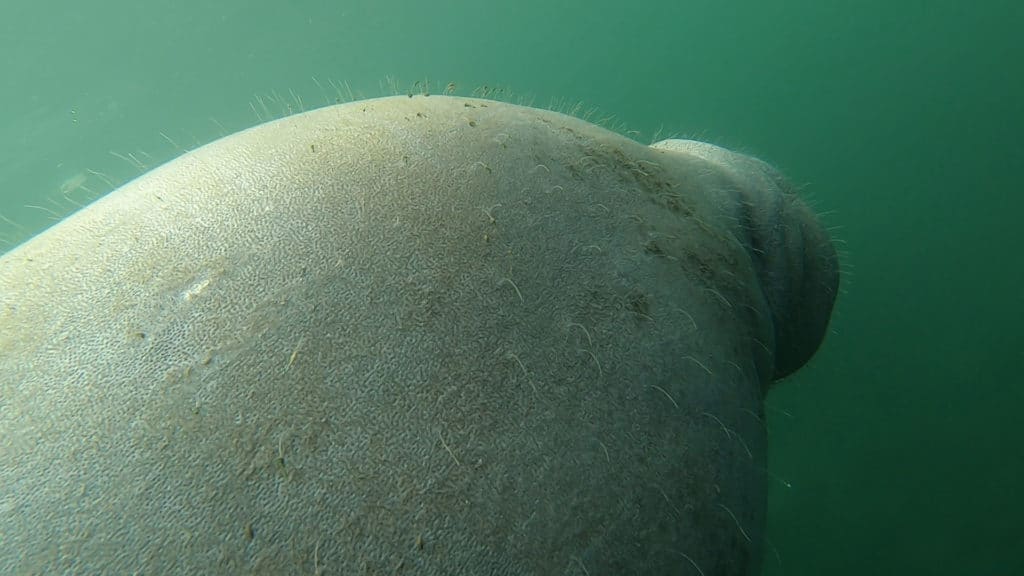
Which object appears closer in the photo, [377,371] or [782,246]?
[377,371]

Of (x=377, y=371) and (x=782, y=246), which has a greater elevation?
(x=377, y=371)

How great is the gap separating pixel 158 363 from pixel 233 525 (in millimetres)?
355

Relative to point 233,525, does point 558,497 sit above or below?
below

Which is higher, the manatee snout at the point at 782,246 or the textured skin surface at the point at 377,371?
the textured skin surface at the point at 377,371

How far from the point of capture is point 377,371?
3.42 feet

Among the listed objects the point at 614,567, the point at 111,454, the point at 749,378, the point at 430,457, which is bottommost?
the point at 749,378

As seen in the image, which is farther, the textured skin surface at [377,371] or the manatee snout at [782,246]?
the manatee snout at [782,246]

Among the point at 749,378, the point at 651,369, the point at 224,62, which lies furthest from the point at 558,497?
the point at 224,62

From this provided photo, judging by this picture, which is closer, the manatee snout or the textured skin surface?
the textured skin surface

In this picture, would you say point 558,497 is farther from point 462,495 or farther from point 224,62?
point 224,62

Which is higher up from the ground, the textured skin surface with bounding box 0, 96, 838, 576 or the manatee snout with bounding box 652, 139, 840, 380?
the textured skin surface with bounding box 0, 96, 838, 576

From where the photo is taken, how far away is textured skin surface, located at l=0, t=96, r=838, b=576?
3.03 ft

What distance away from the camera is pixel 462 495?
3.25 feet

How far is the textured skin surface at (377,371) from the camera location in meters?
0.92
